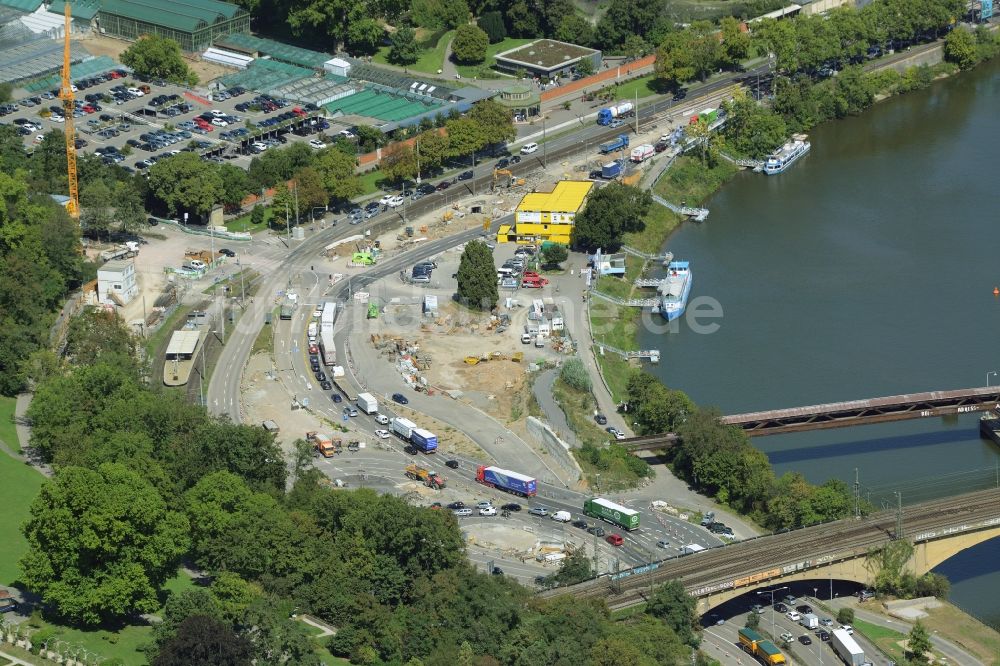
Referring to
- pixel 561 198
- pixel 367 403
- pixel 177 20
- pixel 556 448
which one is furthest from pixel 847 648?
pixel 177 20

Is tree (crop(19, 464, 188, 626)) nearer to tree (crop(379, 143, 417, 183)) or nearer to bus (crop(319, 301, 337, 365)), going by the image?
bus (crop(319, 301, 337, 365))

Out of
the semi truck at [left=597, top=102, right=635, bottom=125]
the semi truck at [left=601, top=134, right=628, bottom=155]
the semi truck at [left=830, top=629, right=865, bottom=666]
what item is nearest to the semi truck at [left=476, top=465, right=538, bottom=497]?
the semi truck at [left=830, top=629, right=865, bottom=666]

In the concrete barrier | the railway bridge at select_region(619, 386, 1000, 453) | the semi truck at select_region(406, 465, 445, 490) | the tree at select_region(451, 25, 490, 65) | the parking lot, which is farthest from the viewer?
the tree at select_region(451, 25, 490, 65)

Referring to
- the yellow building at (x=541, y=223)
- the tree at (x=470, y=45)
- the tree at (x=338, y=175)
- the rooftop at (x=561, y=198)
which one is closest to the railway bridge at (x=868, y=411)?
the yellow building at (x=541, y=223)

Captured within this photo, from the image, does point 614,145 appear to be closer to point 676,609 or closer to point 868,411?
point 868,411

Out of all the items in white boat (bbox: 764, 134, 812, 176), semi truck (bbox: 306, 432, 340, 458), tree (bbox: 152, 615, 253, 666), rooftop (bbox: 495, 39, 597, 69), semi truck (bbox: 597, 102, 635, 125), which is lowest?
semi truck (bbox: 306, 432, 340, 458)

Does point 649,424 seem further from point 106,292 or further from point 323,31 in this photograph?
point 323,31

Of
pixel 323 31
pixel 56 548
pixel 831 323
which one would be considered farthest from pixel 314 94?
pixel 56 548
